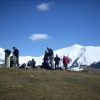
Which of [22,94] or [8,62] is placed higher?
[8,62]

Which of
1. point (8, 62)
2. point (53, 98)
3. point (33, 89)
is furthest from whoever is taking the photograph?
point (8, 62)

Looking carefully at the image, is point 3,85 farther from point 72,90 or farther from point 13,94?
point 72,90

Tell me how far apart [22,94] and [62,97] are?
2.25 metres

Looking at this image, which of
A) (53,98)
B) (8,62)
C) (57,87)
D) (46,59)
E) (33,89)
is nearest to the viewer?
(53,98)

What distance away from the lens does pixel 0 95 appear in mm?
10625

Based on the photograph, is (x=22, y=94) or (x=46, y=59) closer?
(x=22, y=94)

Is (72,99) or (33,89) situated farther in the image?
(33,89)

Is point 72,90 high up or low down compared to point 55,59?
down

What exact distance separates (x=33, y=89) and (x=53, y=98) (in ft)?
5.70

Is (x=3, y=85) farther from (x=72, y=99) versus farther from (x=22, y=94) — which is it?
(x=72, y=99)

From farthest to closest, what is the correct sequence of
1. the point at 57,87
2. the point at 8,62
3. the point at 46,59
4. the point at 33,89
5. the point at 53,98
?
the point at 46,59
the point at 8,62
the point at 57,87
the point at 33,89
the point at 53,98

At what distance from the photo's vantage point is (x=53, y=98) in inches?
416

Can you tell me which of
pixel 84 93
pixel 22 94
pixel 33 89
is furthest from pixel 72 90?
pixel 22 94

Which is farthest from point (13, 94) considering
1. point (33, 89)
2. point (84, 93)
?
point (84, 93)
